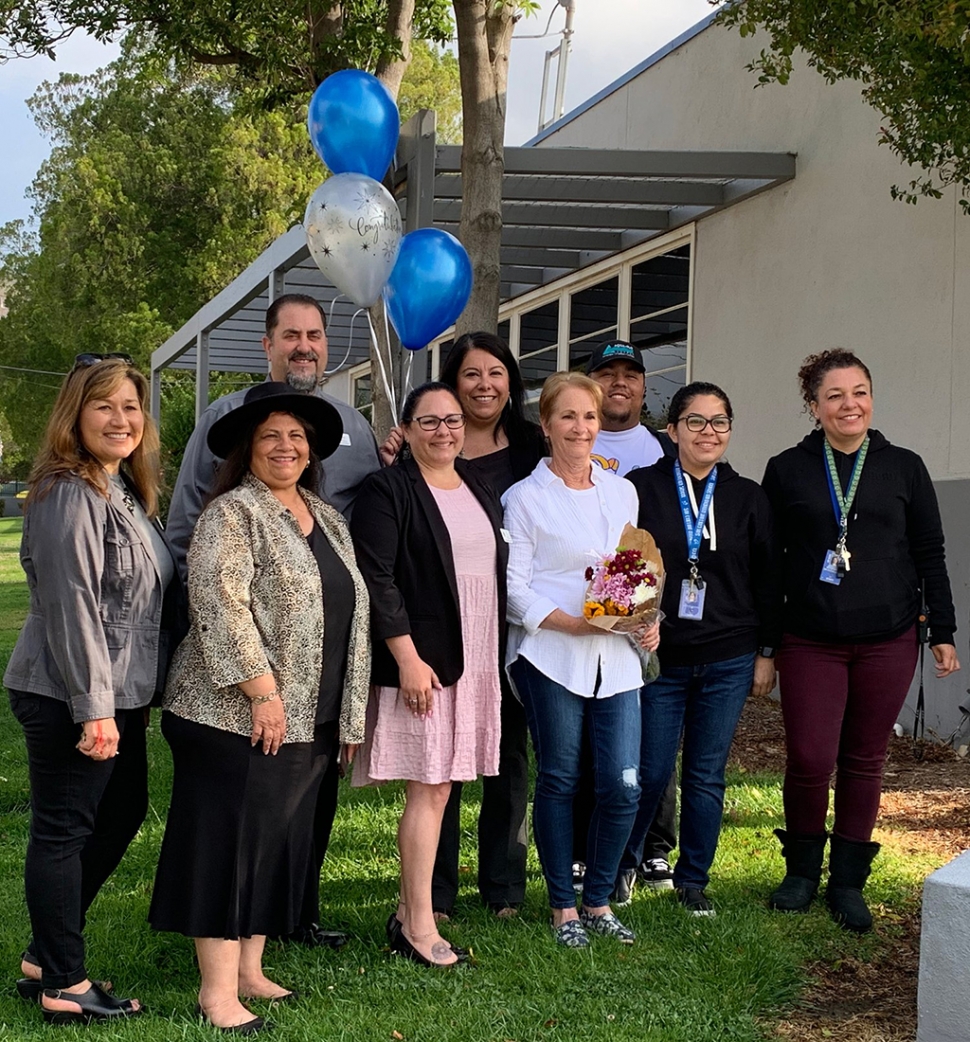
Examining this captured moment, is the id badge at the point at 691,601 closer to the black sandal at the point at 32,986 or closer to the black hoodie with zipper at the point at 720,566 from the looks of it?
the black hoodie with zipper at the point at 720,566

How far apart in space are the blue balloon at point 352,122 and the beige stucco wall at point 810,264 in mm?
4019

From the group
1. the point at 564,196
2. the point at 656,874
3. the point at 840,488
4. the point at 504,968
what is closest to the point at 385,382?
the point at 840,488

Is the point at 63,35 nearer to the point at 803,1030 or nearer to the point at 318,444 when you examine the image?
the point at 318,444

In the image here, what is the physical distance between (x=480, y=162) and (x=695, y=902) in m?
4.97

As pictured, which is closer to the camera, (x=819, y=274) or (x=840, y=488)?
(x=840, y=488)

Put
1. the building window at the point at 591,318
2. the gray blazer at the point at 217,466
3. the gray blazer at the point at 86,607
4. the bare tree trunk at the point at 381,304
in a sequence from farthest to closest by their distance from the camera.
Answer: the building window at the point at 591,318 < the bare tree trunk at the point at 381,304 < the gray blazer at the point at 217,466 < the gray blazer at the point at 86,607

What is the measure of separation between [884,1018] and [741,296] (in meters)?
7.27

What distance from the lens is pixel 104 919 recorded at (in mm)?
4812

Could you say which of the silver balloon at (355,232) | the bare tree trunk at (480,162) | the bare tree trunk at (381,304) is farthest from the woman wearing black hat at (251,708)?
the bare tree trunk at (381,304)

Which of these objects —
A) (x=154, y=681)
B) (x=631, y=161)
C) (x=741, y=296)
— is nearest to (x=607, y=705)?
(x=154, y=681)

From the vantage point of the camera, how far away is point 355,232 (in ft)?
18.9

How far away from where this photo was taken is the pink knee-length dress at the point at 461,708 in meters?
4.25

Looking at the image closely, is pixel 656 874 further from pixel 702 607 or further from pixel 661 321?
pixel 661 321

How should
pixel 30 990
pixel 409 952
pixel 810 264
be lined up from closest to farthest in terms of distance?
pixel 30 990, pixel 409 952, pixel 810 264
